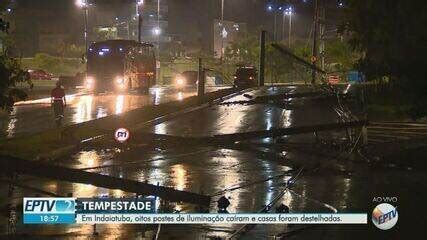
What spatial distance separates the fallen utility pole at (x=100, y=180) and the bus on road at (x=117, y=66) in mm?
35421

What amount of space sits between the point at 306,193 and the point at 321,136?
9.46 m

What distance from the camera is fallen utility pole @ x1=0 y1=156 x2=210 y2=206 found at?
347 inches

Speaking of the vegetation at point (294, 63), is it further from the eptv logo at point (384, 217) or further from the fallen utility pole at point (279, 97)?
the eptv logo at point (384, 217)

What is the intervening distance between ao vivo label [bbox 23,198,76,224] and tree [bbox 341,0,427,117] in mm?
8313

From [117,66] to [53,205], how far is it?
39341 millimetres

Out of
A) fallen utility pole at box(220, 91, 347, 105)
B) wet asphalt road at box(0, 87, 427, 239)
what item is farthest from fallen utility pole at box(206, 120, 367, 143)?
fallen utility pole at box(220, 91, 347, 105)

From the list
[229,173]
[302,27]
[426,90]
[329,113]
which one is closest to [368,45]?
[426,90]

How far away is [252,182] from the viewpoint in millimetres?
12336

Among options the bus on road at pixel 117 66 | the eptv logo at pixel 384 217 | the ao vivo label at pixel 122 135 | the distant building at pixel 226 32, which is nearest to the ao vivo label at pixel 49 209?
the eptv logo at pixel 384 217

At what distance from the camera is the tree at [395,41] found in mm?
12375

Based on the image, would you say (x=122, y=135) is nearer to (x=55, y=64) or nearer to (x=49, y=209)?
(x=49, y=209)

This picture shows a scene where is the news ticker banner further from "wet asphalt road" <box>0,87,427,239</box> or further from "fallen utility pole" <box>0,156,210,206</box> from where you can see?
"fallen utility pole" <box>0,156,210,206</box>

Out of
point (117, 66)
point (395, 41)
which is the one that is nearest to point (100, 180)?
point (395, 41)

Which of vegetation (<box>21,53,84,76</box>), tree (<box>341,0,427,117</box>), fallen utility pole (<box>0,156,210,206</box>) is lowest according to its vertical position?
fallen utility pole (<box>0,156,210,206</box>)
